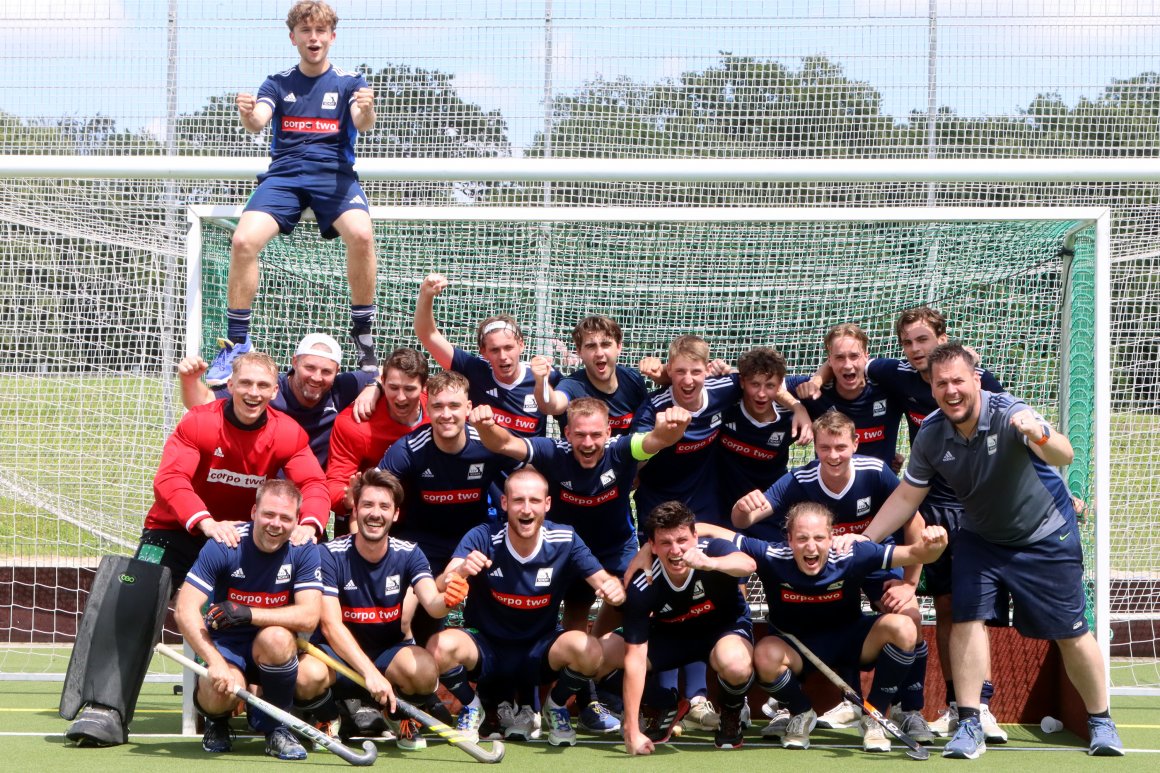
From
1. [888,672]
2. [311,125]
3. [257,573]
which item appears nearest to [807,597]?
[888,672]

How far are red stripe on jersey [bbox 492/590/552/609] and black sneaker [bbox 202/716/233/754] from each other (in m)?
1.15

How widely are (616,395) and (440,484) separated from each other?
2.86ft

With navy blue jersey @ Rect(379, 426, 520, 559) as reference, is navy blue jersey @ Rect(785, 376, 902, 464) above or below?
above

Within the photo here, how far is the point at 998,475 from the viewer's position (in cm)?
475

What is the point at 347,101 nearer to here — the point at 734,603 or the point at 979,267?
the point at 734,603

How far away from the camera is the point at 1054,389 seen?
631cm

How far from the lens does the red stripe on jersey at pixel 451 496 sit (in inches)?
207

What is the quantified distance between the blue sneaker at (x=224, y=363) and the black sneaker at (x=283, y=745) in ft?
5.02

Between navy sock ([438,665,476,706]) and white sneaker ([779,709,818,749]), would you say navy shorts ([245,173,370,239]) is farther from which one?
white sneaker ([779,709,818,749])

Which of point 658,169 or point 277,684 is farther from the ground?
point 658,169

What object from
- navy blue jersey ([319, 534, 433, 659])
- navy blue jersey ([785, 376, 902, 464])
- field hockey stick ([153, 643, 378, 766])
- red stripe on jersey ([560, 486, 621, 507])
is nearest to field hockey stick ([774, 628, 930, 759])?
red stripe on jersey ([560, 486, 621, 507])

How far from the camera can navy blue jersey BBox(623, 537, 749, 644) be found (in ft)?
16.1

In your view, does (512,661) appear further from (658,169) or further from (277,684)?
(658,169)

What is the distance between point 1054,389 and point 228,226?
13.4 ft
